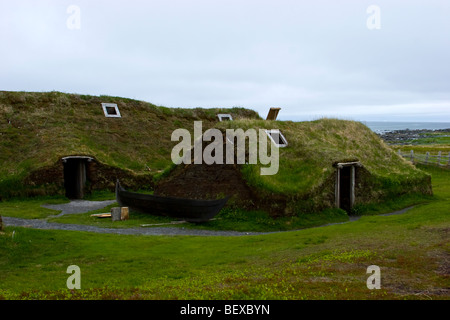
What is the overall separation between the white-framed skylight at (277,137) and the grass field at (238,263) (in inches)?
404

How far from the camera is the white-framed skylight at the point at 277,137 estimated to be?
98.0ft

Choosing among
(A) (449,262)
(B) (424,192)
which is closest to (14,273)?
(A) (449,262)

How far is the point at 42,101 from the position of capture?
41.8 metres

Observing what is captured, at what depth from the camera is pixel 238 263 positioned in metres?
14.4

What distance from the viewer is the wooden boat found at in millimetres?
23953

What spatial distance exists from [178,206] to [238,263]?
10.7 m

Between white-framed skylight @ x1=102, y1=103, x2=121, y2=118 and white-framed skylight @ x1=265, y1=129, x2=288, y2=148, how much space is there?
19579 millimetres

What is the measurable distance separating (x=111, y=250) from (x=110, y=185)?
2019 cm

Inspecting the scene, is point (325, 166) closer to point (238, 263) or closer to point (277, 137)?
point (277, 137)
